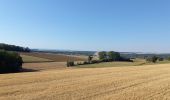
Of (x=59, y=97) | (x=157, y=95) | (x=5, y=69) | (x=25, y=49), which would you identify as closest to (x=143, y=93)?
(x=157, y=95)

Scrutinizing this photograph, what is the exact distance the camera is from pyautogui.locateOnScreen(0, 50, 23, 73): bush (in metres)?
56.0

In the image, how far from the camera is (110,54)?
4862 inches

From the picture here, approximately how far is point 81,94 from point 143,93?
3.79m

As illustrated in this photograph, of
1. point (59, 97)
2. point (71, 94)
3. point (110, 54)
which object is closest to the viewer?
point (59, 97)

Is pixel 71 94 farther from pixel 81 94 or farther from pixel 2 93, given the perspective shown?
pixel 2 93

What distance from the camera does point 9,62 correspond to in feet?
190

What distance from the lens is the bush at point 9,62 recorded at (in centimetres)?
5601

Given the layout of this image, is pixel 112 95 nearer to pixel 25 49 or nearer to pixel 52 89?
pixel 52 89

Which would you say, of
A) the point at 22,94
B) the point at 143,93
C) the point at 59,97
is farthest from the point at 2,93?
the point at 143,93

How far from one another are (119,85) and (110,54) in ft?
338

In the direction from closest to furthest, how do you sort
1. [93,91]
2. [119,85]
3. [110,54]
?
[93,91], [119,85], [110,54]

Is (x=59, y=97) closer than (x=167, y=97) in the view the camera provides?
Yes

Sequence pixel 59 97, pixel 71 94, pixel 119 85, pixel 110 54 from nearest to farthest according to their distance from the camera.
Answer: pixel 59 97 < pixel 71 94 < pixel 119 85 < pixel 110 54

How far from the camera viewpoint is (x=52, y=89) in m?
17.7
